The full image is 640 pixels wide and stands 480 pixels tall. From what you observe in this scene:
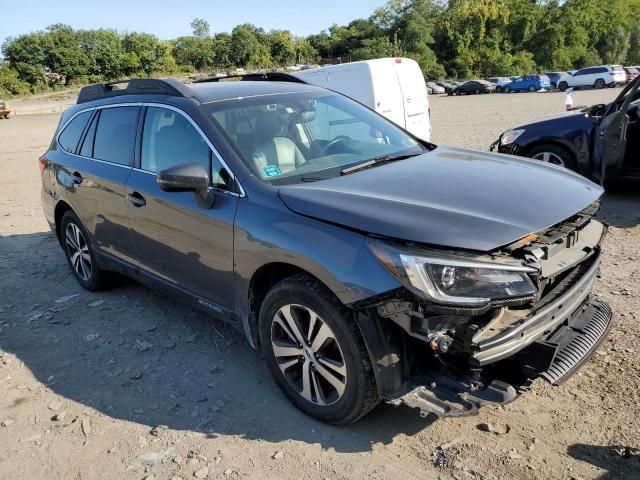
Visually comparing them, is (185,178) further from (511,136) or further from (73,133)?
(511,136)

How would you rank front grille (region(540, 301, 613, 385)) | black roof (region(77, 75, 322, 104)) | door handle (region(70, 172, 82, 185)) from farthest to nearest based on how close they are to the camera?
door handle (region(70, 172, 82, 185)), black roof (region(77, 75, 322, 104)), front grille (region(540, 301, 613, 385))

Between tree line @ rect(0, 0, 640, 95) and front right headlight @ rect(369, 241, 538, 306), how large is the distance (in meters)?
87.1

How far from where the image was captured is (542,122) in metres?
7.65

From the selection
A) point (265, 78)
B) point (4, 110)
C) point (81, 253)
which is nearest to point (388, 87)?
point (265, 78)

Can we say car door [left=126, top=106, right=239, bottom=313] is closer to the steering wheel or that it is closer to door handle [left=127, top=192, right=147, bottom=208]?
door handle [left=127, top=192, right=147, bottom=208]

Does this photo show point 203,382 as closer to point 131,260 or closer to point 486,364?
point 131,260

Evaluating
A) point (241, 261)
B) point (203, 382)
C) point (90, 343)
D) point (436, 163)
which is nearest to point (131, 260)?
point (90, 343)

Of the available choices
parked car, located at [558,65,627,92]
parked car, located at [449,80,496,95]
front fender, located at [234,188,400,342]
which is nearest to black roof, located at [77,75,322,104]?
front fender, located at [234,188,400,342]

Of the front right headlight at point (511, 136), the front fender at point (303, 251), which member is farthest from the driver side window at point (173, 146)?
the front right headlight at point (511, 136)

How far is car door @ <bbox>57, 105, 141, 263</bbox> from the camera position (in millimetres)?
4293

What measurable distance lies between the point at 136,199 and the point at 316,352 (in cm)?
195

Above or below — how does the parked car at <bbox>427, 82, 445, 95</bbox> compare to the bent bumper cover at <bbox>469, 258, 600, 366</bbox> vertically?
below

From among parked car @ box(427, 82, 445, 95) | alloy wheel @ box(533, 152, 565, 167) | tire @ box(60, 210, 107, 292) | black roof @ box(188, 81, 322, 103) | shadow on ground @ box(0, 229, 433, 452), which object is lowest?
parked car @ box(427, 82, 445, 95)

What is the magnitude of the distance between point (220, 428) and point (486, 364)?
157 cm
